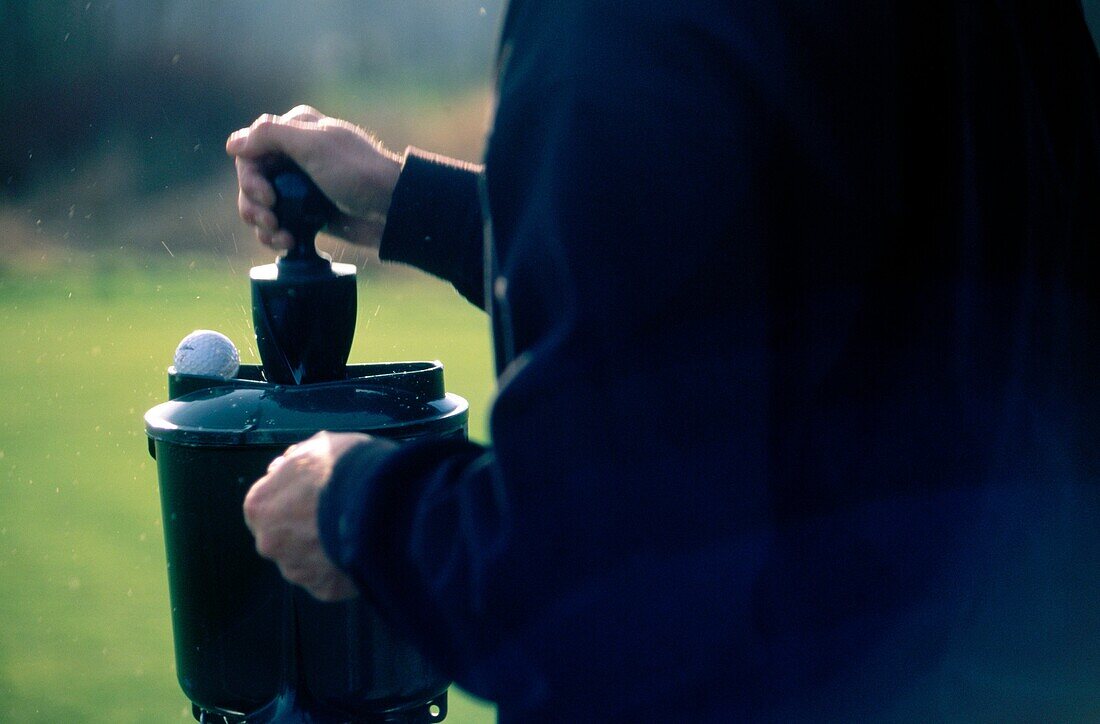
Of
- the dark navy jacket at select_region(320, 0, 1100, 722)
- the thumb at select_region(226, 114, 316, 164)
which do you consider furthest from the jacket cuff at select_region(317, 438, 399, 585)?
the thumb at select_region(226, 114, 316, 164)

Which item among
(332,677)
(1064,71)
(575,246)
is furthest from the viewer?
(332,677)

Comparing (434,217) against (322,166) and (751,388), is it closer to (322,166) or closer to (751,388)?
(322,166)

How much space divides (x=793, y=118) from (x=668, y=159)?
0.10 m

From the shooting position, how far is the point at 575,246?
0.82 meters

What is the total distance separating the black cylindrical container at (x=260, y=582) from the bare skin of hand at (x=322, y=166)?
0.20m

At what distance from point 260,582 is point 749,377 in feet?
1.94

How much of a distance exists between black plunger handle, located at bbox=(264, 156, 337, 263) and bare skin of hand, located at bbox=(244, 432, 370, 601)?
0.25m

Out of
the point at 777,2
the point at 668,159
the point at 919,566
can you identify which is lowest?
the point at 919,566

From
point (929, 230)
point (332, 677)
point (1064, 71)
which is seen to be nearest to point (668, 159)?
point (929, 230)

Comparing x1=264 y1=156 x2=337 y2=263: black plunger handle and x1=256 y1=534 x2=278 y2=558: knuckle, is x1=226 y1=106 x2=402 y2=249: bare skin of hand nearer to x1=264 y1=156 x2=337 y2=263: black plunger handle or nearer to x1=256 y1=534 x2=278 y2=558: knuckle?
x1=264 y1=156 x2=337 y2=263: black plunger handle

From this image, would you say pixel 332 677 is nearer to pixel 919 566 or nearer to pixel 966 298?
pixel 919 566

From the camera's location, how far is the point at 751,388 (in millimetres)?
857

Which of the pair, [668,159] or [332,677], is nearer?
[668,159]

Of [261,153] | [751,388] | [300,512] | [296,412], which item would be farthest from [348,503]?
[261,153]
